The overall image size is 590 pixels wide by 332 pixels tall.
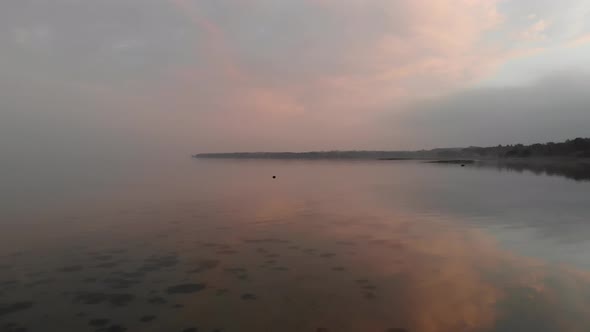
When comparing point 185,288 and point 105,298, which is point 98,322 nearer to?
point 105,298

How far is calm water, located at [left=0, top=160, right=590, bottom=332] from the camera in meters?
9.59

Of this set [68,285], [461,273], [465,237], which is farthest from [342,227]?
[68,285]

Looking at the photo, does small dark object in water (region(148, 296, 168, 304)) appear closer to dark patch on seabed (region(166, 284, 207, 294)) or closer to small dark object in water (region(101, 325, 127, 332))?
dark patch on seabed (region(166, 284, 207, 294))

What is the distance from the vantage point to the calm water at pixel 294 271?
9.59 m

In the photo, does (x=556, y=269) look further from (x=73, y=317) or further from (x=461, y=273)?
(x=73, y=317)

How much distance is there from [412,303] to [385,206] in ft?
66.9

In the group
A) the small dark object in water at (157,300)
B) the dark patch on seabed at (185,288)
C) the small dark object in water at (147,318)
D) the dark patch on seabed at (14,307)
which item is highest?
the dark patch on seabed at (14,307)

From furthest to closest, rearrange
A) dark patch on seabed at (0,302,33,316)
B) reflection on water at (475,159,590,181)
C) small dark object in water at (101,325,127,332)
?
1. reflection on water at (475,159,590,181)
2. dark patch on seabed at (0,302,33,316)
3. small dark object in water at (101,325,127,332)

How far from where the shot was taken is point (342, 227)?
2184cm

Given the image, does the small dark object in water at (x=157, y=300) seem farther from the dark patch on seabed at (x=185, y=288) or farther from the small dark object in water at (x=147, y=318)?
the small dark object in water at (x=147, y=318)

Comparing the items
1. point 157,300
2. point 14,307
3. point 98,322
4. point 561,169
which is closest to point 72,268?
point 14,307

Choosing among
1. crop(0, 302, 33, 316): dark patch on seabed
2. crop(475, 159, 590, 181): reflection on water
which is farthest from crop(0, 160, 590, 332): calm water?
crop(475, 159, 590, 181): reflection on water

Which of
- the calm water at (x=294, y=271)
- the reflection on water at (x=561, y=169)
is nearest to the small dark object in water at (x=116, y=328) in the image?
the calm water at (x=294, y=271)

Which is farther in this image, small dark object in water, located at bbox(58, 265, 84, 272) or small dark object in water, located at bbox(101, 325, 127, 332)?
small dark object in water, located at bbox(58, 265, 84, 272)
